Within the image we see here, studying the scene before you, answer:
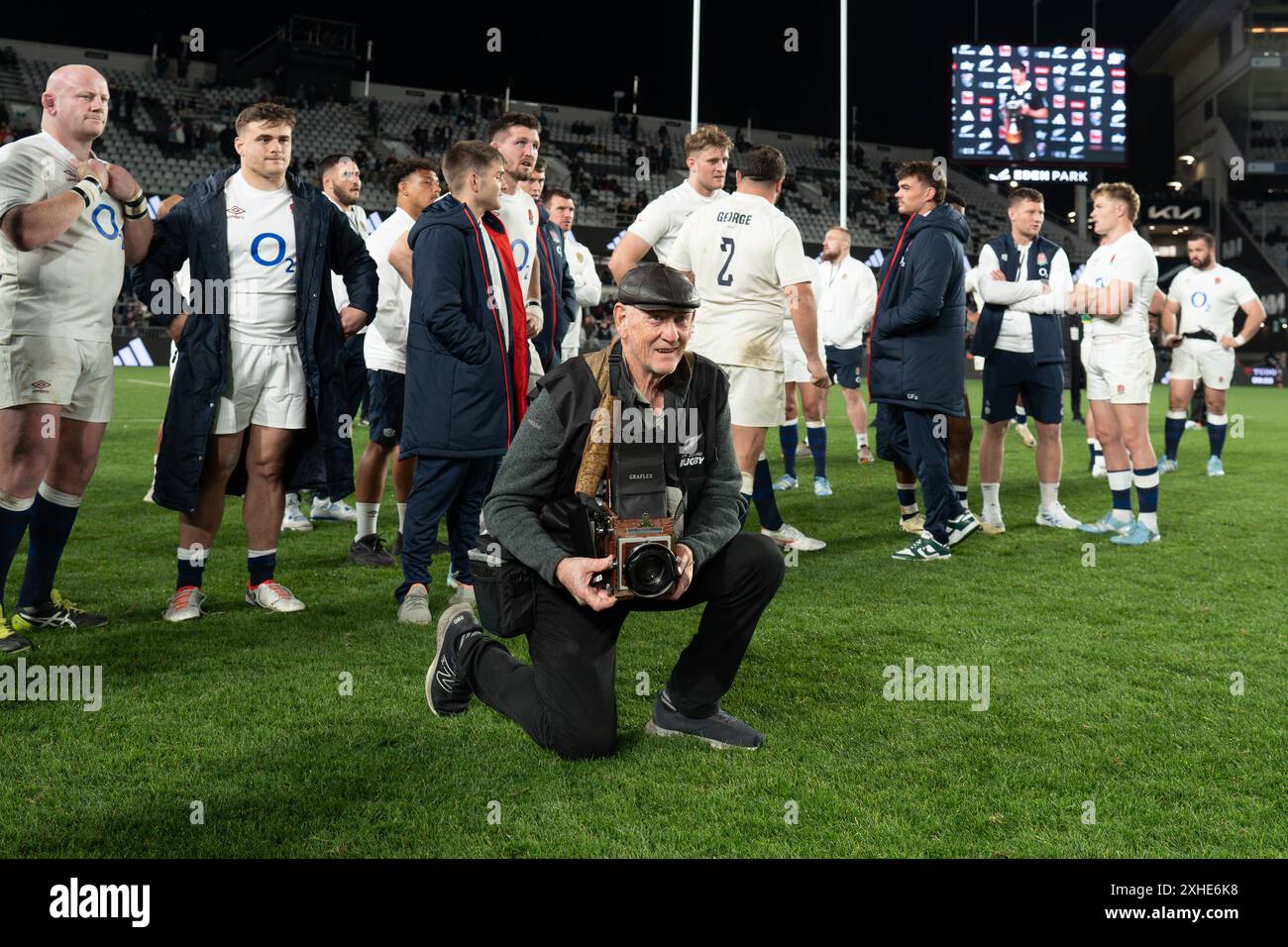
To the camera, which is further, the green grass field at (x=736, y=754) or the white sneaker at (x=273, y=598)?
the white sneaker at (x=273, y=598)

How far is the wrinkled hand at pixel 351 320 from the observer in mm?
5055

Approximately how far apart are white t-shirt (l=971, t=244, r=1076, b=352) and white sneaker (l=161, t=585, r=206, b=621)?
5054 millimetres

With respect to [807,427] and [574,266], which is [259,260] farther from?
[574,266]

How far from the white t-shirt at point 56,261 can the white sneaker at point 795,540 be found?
3.85 meters

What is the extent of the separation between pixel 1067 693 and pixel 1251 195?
149ft

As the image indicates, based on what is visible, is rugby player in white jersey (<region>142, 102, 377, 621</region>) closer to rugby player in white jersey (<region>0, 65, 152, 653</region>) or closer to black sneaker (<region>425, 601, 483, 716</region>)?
rugby player in white jersey (<region>0, 65, 152, 653</region>)

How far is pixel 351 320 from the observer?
16.6ft

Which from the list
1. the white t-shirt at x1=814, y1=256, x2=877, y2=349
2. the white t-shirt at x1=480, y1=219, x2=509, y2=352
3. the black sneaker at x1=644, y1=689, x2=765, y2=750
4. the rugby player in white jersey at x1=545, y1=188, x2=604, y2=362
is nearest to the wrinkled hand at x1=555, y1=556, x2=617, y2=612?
the black sneaker at x1=644, y1=689, x2=765, y2=750

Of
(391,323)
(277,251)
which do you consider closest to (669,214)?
(391,323)

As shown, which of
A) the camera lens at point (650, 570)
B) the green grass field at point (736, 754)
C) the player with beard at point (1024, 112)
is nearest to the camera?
the green grass field at point (736, 754)

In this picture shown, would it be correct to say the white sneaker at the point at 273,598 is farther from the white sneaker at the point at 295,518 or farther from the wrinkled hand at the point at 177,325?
the white sneaker at the point at 295,518

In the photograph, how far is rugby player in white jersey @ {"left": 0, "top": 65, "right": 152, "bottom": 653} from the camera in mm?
4242

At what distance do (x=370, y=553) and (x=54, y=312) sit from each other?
87.4 inches

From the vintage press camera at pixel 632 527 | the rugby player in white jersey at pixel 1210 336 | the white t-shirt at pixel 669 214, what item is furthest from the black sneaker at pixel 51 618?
the rugby player in white jersey at pixel 1210 336
